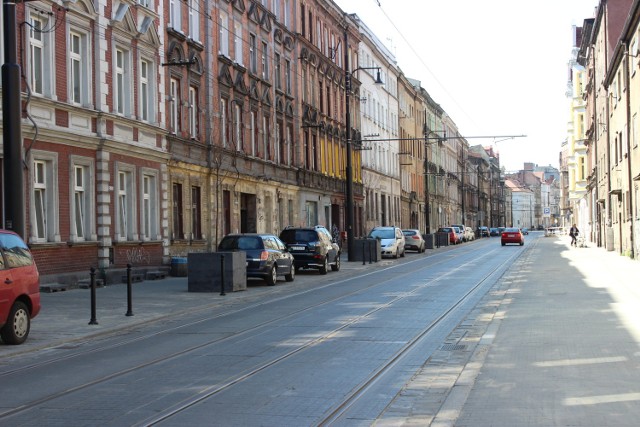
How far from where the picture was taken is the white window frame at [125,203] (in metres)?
26.7

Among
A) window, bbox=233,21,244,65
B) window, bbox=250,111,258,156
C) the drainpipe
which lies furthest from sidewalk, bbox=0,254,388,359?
the drainpipe

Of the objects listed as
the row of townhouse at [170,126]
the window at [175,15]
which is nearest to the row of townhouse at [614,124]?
the row of townhouse at [170,126]

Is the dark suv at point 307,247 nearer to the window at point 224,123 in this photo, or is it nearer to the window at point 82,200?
the window at point 224,123

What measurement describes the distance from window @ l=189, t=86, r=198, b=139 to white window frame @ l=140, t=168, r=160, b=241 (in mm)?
3626

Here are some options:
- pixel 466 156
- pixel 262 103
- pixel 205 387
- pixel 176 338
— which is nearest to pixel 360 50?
pixel 262 103

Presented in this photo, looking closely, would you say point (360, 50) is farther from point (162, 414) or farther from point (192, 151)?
point (162, 414)

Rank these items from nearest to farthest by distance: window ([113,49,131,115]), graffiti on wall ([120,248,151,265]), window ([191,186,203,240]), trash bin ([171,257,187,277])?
graffiti on wall ([120,248,151,265]), window ([113,49,131,115]), trash bin ([171,257,187,277]), window ([191,186,203,240])

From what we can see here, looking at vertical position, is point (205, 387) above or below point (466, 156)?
below

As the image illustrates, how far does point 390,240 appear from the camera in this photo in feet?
155

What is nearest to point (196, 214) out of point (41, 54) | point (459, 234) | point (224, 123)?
point (224, 123)

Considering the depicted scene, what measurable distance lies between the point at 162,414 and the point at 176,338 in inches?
229

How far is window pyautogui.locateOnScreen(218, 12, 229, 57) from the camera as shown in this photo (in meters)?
→ 35.5

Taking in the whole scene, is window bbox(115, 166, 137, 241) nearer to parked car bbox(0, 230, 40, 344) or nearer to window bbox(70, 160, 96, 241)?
window bbox(70, 160, 96, 241)

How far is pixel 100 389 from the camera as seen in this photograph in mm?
8875
